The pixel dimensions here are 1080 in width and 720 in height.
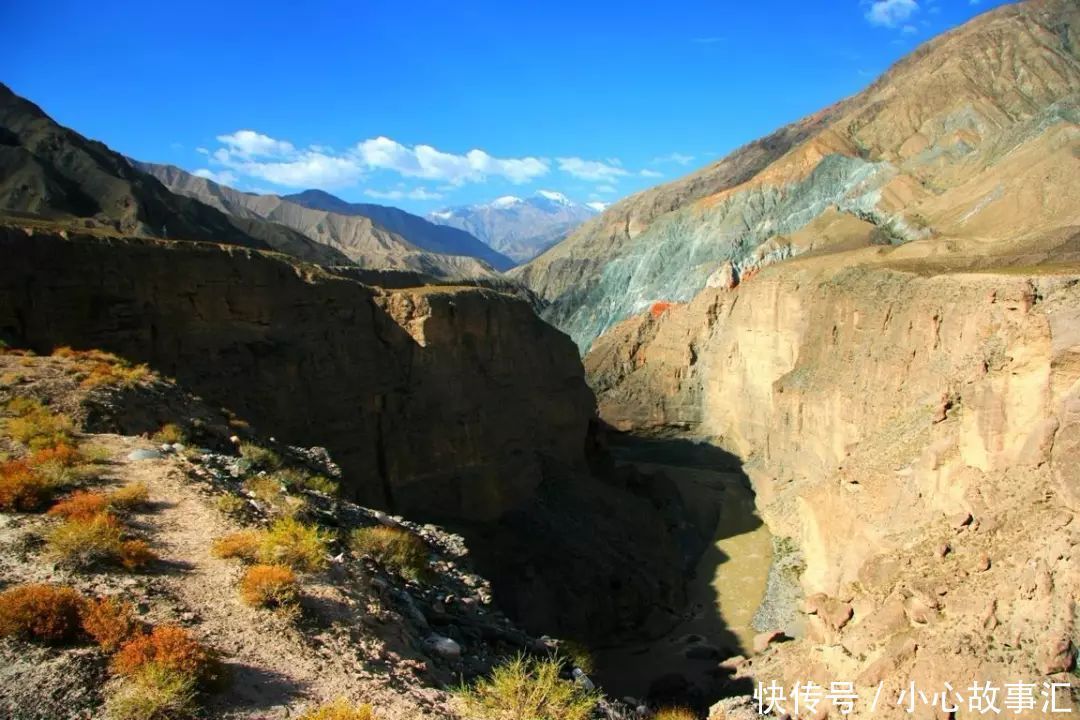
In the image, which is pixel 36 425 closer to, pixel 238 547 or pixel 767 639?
pixel 238 547

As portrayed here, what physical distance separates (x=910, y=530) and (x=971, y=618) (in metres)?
4.92

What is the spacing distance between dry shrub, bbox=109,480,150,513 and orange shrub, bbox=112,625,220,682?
329 cm

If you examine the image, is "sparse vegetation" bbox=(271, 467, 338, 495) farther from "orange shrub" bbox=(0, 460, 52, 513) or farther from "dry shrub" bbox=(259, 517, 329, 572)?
"orange shrub" bbox=(0, 460, 52, 513)

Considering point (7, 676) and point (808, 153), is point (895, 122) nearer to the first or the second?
point (808, 153)

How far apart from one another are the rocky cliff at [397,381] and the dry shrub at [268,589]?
543 inches

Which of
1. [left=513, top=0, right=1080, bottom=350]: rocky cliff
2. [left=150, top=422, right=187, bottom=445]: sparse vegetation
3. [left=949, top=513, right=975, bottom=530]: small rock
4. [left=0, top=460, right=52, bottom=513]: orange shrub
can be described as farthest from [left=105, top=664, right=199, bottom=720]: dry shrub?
[left=513, top=0, right=1080, bottom=350]: rocky cliff

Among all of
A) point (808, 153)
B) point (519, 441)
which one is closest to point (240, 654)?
point (519, 441)

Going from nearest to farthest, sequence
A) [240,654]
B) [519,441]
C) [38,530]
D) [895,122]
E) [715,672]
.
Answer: [240,654]
[38,530]
[715,672]
[519,441]
[895,122]

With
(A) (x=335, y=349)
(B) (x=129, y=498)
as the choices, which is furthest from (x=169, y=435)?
(A) (x=335, y=349)

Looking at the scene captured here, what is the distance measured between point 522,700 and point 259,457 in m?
7.58

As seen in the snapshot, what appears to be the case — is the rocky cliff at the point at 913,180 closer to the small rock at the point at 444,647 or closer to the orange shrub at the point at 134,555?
the small rock at the point at 444,647

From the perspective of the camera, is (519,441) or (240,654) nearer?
(240,654)

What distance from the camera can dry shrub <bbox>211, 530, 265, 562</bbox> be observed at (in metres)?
8.25

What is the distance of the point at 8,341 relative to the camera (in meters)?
16.8
